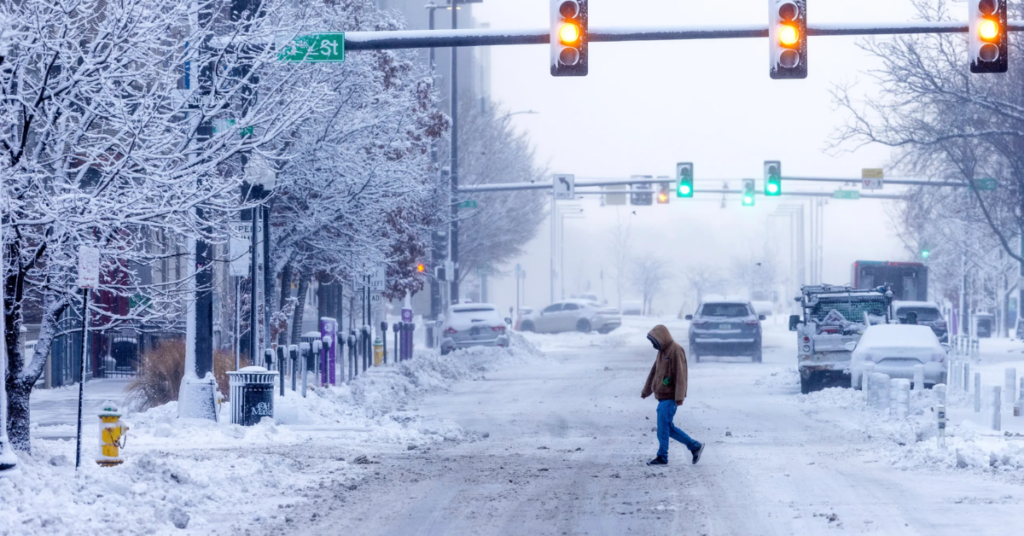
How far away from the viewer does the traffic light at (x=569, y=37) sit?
1438cm

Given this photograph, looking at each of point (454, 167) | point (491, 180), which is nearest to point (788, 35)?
point (454, 167)

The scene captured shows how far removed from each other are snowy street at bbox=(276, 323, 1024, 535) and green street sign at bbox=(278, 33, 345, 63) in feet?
15.2

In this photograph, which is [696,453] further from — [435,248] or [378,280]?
[435,248]

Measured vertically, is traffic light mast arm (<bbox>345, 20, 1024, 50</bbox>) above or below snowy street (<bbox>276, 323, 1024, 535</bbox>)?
above

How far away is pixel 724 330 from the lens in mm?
36000

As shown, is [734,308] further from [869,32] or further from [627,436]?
[869,32]

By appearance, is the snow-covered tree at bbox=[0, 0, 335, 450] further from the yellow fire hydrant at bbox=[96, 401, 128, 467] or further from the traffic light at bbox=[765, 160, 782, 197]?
the traffic light at bbox=[765, 160, 782, 197]

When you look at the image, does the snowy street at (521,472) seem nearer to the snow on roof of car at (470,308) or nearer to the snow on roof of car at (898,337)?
the snow on roof of car at (898,337)

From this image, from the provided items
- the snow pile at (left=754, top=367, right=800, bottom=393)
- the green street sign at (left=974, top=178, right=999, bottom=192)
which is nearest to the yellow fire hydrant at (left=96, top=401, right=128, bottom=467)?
the snow pile at (left=754, top=367, right=800, bottom=393)

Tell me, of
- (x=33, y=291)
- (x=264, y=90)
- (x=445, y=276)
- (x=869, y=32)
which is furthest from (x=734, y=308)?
(x=33, y=291)

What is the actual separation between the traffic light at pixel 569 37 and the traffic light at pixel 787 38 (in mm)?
2031

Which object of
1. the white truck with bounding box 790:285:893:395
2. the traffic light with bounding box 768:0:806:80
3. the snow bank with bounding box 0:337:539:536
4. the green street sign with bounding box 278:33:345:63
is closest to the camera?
the snow bank with bounding box 0:337:539:536

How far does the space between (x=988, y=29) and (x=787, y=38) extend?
2155 millimetres

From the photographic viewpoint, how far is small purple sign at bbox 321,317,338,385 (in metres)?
23.4
